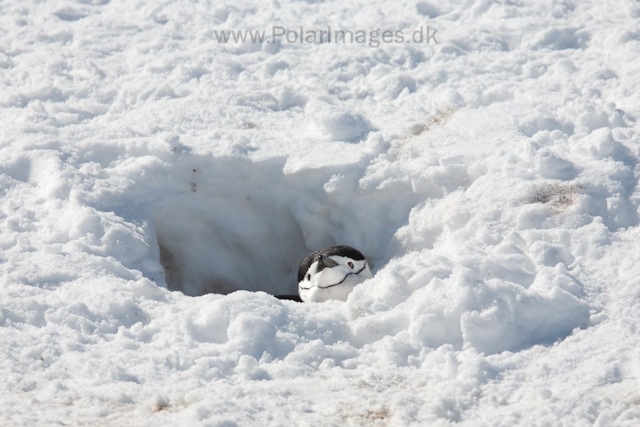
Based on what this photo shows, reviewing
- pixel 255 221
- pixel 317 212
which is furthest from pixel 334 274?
pixel 255 221

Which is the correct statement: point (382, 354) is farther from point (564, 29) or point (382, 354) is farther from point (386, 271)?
point (564, 29)

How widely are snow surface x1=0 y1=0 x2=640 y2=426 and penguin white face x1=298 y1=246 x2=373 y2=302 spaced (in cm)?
22

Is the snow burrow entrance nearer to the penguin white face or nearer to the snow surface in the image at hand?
the snow surface

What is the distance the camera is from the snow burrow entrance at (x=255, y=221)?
4047 mm

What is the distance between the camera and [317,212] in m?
4.21

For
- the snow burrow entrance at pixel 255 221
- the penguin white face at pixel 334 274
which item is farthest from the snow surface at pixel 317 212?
the penguin white face at pixel 334 274

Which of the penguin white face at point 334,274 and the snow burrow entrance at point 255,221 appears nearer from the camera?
the penguin white face at point 334,274

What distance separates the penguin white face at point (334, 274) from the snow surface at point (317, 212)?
8.8 inches

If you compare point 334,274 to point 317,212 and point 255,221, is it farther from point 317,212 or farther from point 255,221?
point 255,221

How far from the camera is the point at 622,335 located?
104 inches

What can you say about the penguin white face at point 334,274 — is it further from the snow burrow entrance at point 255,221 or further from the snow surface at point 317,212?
the snow burrow entrance at point 255,221

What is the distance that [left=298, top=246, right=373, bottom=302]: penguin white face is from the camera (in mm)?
3555

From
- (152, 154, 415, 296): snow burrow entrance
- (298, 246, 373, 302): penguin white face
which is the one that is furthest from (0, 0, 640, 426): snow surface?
(298, 246, 373, 302): penguin white face

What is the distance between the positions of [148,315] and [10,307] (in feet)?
1.86
